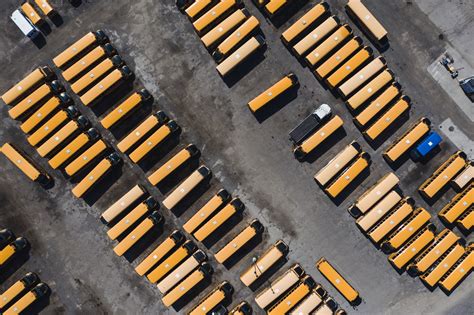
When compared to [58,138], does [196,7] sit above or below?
above

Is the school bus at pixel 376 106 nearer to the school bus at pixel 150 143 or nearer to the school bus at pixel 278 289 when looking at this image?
the school bus at pixel 278 289

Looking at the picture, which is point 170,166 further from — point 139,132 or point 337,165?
point 337,165

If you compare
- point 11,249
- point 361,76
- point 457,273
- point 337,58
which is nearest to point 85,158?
point 11,249

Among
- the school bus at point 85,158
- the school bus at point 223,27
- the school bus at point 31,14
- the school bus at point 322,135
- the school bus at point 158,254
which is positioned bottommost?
the school bus at point 322,135

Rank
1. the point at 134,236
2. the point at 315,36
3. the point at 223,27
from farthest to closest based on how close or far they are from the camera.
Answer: the point at 134,236
the point at 315,36
the point at 223,27

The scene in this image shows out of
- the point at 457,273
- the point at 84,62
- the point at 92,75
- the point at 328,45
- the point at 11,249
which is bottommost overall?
the point at 457,273

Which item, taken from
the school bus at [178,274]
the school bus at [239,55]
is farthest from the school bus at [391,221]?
the school bus at [239,55]

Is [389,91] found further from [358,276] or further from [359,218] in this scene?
[358,276]
